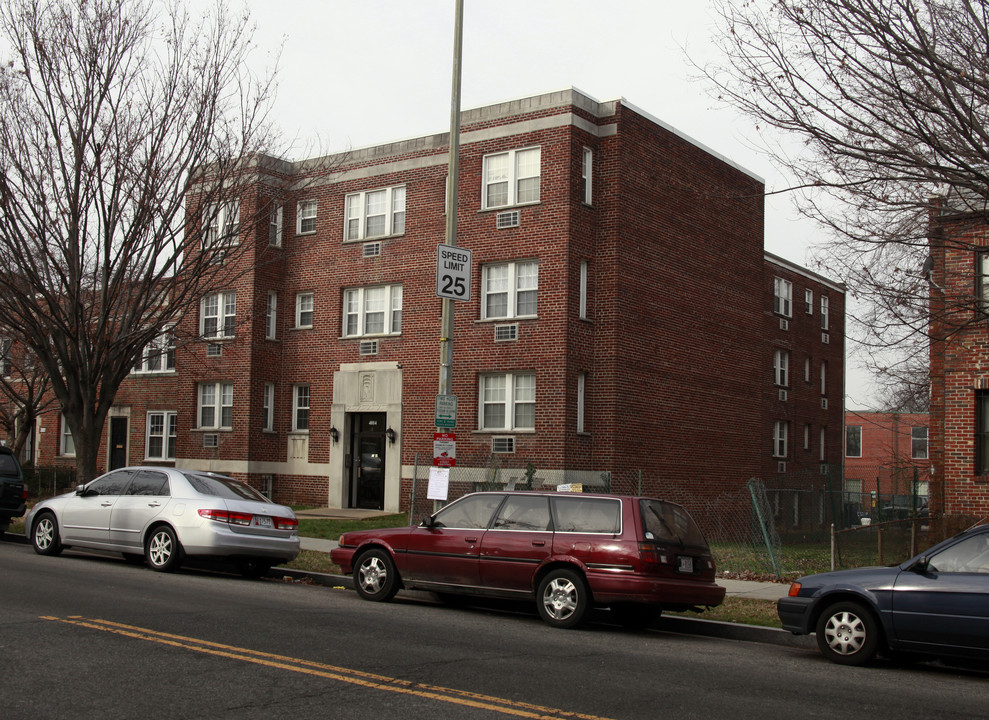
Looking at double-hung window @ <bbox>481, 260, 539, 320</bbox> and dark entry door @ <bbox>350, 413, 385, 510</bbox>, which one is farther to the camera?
dark entry door @ <bbox>350, 413, 385, 510</bbox>

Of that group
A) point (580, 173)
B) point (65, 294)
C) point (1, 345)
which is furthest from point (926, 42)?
point (1, 345)

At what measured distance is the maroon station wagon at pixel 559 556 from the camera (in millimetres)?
10984

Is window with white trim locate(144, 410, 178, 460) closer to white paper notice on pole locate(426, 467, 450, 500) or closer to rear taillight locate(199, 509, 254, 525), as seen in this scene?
white paper notice on pole locate(426, 467, 450, 500)

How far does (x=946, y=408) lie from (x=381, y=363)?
1411 centimetres

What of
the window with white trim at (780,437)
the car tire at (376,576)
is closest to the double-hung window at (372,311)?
the car tire at (376,576)

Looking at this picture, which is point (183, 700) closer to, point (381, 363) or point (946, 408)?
point (946, 408)

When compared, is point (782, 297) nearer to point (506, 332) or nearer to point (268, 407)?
point (506, 332)

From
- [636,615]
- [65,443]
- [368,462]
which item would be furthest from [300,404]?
[636,615]

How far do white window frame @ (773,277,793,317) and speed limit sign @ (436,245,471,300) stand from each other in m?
25.4

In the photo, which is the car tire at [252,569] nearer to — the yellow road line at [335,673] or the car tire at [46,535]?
the car tire at [46,535]

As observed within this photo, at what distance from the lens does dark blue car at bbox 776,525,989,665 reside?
8.98 m

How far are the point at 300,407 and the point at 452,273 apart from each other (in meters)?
15.6

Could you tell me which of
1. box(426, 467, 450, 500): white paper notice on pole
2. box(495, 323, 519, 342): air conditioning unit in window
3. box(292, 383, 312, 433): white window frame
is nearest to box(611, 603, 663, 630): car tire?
box(426, 467, 450, 500): white paper notice on pole

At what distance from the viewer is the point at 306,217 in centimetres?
3056
